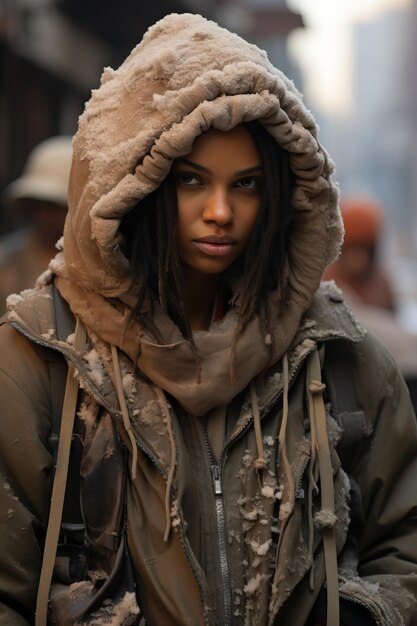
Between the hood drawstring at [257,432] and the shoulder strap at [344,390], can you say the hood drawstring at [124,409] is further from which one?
the shoulder strap at [344,390]

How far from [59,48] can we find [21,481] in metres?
10.7

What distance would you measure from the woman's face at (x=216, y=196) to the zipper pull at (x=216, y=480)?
462 mm

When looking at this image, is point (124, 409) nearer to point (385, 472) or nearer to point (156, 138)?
point (156, 138)

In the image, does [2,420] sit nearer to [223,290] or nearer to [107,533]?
[107,533]

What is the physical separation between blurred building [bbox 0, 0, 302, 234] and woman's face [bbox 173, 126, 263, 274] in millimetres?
7326

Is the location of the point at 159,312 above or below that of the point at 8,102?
below

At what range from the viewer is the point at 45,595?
7.94 ft

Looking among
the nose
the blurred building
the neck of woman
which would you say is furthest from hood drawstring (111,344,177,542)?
the blurred building

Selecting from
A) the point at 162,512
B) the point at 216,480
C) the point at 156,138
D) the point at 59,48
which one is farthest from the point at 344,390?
the point at 59,48

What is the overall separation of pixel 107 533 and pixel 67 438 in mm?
231

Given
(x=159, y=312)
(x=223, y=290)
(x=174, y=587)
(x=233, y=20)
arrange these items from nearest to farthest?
(x=174, y=587) < (x=159, y=312) < (x=223, y=290) < (x=233, y=20)

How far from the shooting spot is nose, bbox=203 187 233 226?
2.48 meters

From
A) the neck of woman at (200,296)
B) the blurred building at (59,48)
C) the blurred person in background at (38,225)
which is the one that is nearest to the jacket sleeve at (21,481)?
the neck of woman at (200,296)

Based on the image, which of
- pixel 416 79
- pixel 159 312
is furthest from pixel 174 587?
pixel 416 79
